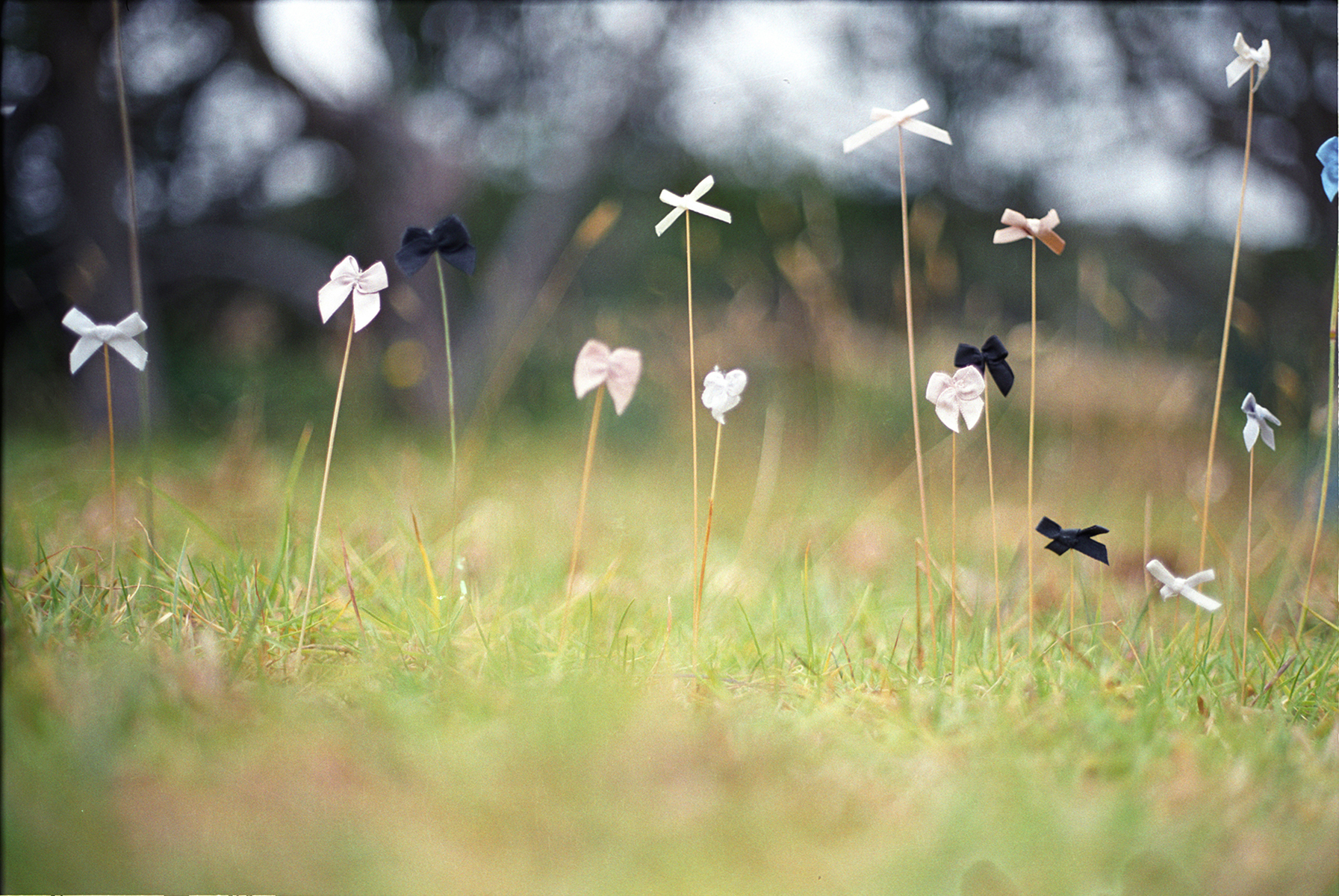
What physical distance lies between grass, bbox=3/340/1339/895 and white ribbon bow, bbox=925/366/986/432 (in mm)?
252

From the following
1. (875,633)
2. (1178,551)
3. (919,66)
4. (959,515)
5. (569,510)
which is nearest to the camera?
(875,633)

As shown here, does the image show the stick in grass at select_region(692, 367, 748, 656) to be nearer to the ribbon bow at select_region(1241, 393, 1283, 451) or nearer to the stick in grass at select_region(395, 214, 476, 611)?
the stick in grass at select_region(395, 214, 476, 611)

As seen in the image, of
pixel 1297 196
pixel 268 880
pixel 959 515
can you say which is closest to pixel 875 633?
pixel 268 880

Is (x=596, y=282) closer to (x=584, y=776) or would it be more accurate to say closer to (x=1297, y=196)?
(x=1297, y=196)

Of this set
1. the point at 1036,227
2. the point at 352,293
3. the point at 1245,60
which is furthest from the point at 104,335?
the point at 1245,60

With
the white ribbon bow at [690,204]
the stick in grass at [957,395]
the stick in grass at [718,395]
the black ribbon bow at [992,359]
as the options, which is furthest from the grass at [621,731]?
the white ribbon bow at [690,204]

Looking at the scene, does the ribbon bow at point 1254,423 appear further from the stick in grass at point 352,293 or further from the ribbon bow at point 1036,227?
the stick in grass at point 352,293

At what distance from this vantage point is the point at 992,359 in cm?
75

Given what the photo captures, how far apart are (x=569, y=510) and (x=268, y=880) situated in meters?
1.10

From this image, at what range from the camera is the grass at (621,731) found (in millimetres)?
464

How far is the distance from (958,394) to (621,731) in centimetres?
45

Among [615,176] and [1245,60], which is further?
[615,176]

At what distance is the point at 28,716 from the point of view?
52 cm

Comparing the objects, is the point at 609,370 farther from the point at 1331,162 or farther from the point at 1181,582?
the point at 1331,162
